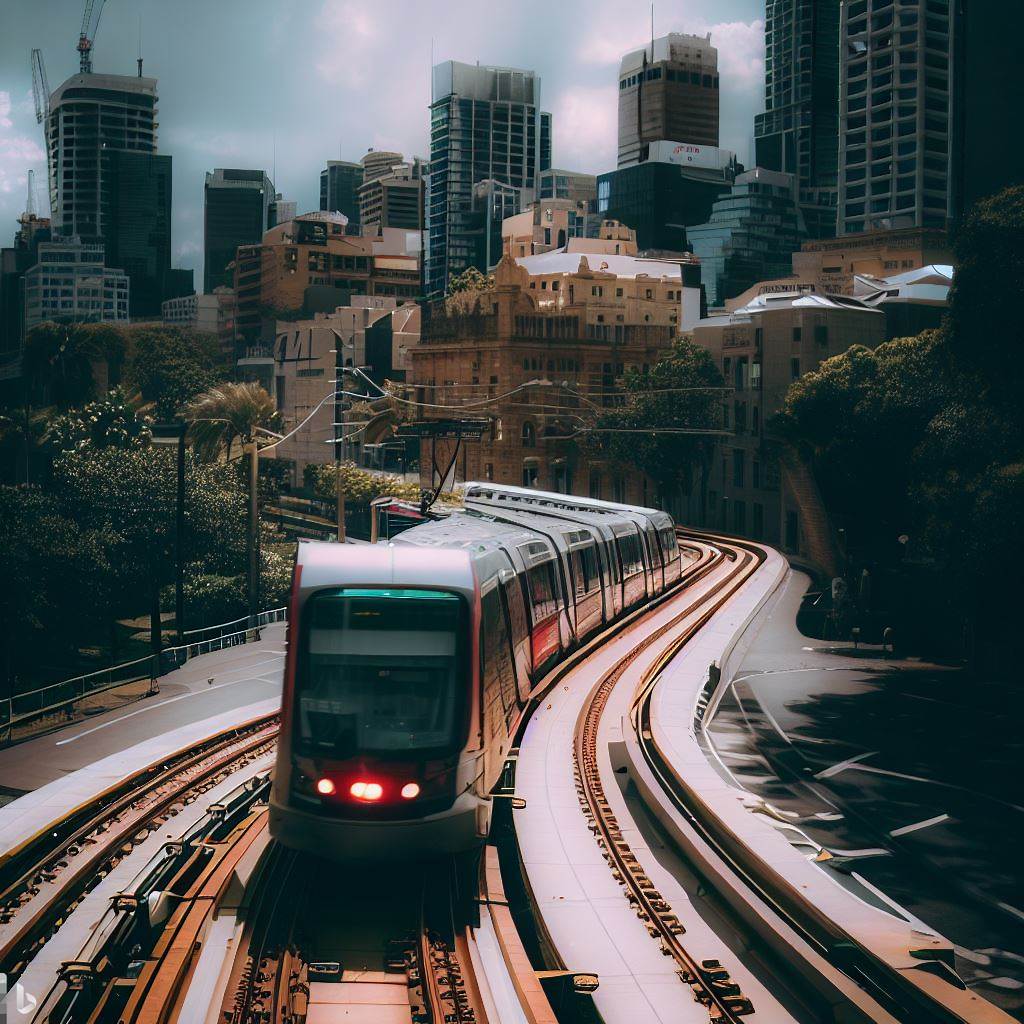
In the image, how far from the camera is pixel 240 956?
11758mm

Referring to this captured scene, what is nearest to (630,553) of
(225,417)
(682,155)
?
(225,417)

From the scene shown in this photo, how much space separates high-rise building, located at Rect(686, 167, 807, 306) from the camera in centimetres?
16950

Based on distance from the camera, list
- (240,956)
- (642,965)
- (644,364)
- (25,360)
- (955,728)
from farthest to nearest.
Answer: (25,360) → (644,364) → (955,728) → (642,965) → (240,956)

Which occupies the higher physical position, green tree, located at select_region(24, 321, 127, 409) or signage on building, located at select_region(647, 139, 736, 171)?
signage on building, located at select_region(647, 139, 736, 171)

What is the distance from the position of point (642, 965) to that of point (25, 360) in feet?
400

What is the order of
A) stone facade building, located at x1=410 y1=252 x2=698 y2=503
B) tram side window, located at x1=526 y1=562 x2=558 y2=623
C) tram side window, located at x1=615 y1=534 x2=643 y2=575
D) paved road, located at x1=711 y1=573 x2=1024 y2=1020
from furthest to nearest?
stone facade building, located at x1=410 y1=252 x2=698 y2=503
tram side window, located at x1=615 y1=534 x2=643 y2=575
tram side window, located at x1=526 y1=562 x2=558 y2=623
paved road, located at x1=711 y1=573 x2=1024 y2=1020

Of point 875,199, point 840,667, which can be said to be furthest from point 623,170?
point 840,667

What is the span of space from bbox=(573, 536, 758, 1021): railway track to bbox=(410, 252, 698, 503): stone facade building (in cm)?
5772

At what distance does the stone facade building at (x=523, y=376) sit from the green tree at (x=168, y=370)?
44693 mm

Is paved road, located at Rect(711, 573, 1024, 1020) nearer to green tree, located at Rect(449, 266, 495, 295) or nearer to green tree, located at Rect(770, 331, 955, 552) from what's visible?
green tree, located at Rect(770, 331, 955, 552)

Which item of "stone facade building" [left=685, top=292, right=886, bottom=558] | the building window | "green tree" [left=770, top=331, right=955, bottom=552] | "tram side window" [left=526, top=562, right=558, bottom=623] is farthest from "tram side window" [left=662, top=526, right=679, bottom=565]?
"tram side window" [left=526, top=562, right=558, bottom=623]

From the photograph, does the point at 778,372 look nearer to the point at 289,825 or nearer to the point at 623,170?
the point at 289,825

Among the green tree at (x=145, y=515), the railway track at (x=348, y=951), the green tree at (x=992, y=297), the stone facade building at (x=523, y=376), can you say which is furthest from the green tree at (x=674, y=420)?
the railway track at (x=348, y=951)

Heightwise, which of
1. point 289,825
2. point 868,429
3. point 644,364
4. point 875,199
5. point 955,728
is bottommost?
point 955,728
